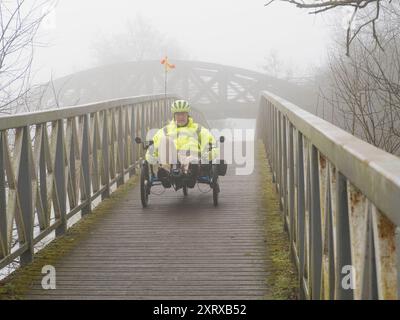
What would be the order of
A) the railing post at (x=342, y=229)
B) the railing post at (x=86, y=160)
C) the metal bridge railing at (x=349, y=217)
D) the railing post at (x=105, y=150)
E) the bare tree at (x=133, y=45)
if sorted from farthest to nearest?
the bare tree at (x=133, y=45), the railing post at (x=105, y=150), the railing post at (x=86, y=160), the railing post at (x=342, y=229), the metal bridge railing at (x=349, y=217)

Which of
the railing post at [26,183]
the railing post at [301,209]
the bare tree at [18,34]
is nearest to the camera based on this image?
the railing post at [301,209]

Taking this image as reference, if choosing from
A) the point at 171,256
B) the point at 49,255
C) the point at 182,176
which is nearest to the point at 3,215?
the point at 49,255

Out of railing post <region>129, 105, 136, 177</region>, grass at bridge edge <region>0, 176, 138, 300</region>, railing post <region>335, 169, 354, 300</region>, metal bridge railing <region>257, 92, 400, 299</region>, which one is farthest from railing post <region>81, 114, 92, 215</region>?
railing post <region>335, 169, 354, 300</region>

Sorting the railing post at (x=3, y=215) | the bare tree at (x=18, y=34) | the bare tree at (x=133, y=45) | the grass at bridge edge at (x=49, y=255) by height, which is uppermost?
the bare tree at (x=133, y=45)

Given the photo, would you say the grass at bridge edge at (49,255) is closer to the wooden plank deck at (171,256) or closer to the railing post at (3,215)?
the wooden plank deck at (171,256)

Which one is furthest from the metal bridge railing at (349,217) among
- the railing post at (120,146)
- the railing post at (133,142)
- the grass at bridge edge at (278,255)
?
the railing post at (133,142)

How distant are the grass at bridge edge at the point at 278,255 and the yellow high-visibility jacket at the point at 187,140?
924 millimetres

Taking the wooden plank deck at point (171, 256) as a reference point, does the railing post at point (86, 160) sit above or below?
above

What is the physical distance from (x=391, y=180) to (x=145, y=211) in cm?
607

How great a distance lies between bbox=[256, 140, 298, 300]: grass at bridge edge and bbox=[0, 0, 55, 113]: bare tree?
4.37 metres

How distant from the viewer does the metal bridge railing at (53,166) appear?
15.6 ft

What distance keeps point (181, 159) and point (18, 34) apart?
3991 mm

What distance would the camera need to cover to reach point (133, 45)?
7238 cm

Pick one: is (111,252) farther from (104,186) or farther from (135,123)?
(135,123)
